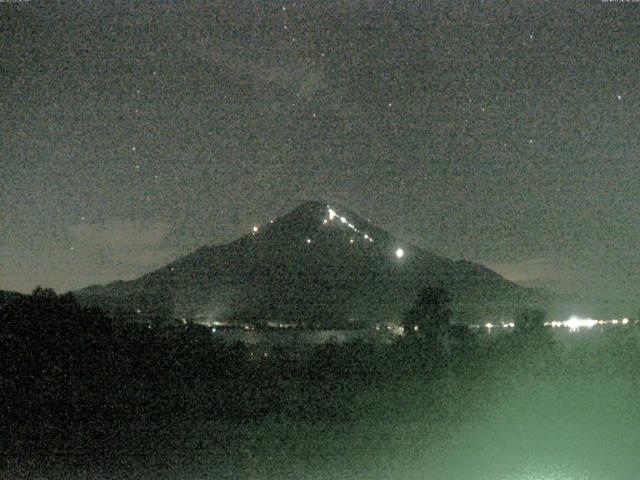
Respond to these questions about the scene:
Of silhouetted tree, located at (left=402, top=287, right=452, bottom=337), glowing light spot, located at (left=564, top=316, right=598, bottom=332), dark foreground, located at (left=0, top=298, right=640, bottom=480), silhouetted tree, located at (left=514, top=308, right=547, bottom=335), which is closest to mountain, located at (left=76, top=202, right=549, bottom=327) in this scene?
silhouetted tree, located at (left=402, top=287, right=452, bottom=337)

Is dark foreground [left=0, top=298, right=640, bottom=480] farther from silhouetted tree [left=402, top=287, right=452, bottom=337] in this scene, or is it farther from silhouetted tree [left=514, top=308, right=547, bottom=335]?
silhouetted tree [left=402, top=287, right=452, bottom=337]

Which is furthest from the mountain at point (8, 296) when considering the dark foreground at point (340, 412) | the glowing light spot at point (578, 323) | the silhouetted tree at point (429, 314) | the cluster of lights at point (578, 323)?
the glowing light spot at point (578, 323)

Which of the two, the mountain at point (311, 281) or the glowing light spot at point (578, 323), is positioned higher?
the mountain at point (311, 281)

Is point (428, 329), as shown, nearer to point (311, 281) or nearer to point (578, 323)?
point (578, 323)

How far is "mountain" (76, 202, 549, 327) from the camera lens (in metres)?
28.4

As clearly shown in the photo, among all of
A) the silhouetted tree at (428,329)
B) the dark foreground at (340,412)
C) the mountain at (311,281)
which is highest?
the mountain at (311,281)

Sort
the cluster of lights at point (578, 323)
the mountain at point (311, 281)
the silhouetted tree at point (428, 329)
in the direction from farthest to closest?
the mountain at point (311, 281) < the cluster of lights at point (578, 323) < the silhouetted tree at point (428, 329)

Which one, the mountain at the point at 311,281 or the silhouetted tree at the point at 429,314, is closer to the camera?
the silhouetted tree at the point at 429,314

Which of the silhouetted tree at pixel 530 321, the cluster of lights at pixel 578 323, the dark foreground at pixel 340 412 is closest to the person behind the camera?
the dark foreground at pixel 340 412

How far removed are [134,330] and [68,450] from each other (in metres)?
9.54

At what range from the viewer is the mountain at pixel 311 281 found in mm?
28359

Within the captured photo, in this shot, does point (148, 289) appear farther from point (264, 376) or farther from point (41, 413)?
point (41, 413)

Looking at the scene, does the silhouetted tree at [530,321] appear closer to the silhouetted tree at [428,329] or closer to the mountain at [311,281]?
the silhouetted tree at [428,329]

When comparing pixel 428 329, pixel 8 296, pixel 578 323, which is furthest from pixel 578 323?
pixel 8 296
